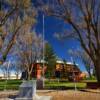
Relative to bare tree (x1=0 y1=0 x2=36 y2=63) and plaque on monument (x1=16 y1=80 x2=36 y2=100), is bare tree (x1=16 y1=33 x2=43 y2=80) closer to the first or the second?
bare tree (x1=0 y1=0 x2=36 y2=63)

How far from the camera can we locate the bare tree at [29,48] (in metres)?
61.4

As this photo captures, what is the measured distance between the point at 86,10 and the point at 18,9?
970cm

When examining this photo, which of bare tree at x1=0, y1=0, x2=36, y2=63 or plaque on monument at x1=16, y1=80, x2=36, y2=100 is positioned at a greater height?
bare tree at x1=0, y1=0, x2=36, y2=63

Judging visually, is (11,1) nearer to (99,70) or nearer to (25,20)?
(25,20)

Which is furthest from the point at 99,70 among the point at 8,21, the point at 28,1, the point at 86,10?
the point at 8,21

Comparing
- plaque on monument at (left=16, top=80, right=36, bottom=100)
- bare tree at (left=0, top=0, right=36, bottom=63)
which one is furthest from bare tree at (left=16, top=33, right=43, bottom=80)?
plaque on monument at (left=16, top=80, right=36, bottom=100)

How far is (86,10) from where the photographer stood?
34.4 metres

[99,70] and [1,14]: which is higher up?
[1,14]

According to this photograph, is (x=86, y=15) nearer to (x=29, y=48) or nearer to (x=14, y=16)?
(x=14, y=16)

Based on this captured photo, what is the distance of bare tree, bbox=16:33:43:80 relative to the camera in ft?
201

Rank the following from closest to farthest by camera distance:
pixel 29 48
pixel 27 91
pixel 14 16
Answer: pixel 27 91 < pixel 14 16 < pixel 29 48

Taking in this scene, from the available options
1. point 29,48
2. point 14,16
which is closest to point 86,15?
point 14,16

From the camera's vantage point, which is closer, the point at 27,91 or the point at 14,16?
the point at 27,91

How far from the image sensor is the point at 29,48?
2603 inches
